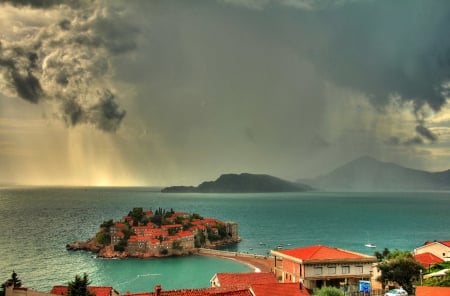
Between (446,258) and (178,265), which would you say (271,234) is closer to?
(178,265)

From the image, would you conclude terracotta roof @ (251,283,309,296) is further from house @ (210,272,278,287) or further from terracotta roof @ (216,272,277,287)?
terracotta roof @ (216,272,277,287)

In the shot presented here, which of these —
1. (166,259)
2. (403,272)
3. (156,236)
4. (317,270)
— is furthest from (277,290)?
(156,236)

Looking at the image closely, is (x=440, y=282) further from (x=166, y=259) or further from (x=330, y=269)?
(x=166, y=259)

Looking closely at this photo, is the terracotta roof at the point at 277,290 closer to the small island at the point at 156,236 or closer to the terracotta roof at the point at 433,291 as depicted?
the terracotta roof at the point at 433,291

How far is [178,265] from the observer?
8738 cm

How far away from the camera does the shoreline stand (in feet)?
259

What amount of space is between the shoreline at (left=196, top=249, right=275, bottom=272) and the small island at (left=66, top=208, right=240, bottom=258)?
164 inches

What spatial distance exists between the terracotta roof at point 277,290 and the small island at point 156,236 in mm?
71106

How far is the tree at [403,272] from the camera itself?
40.1 meters

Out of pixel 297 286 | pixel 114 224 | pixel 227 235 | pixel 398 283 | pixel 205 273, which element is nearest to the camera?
pixel 297 286

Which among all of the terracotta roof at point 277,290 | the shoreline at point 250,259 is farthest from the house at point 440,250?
the terracotta roof at point 277,290

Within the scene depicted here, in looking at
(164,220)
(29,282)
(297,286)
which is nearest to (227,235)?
(164,220)

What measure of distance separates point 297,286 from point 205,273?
164 ft

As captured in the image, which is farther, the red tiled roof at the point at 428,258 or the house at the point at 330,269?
the red tiled roof at the point at 428,258
